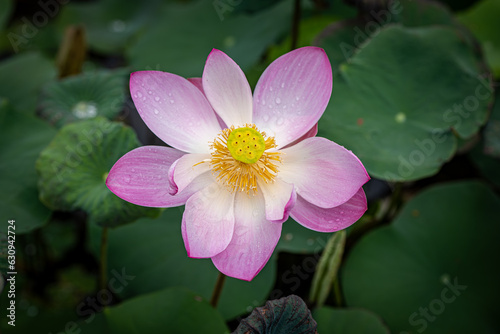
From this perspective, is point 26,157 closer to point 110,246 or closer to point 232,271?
point 110,246

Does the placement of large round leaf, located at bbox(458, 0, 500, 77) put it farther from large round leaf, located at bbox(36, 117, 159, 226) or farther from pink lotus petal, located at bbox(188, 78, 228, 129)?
large round leaf, located at bbox(36, 117, 159, 226)

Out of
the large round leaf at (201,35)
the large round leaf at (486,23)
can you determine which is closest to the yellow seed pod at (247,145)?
the large round leaf at (201,35)

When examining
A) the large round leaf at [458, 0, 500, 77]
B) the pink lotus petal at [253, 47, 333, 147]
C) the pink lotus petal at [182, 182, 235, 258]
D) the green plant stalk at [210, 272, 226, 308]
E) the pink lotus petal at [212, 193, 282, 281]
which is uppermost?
the pink lotus petal at [253, 47, 333, 147]

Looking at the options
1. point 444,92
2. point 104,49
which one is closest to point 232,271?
point 444,92

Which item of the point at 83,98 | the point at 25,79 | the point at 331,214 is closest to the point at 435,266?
the point at 331,214

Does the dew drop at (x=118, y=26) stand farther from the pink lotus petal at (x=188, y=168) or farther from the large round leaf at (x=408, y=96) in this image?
the pink lotus petal at (x=188, y=168)

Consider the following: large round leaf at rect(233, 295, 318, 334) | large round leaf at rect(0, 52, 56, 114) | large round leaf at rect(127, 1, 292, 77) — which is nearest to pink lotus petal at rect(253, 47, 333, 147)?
large round leaf at rect(233, 295, 318, 334)

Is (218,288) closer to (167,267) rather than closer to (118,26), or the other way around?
(167,267)
